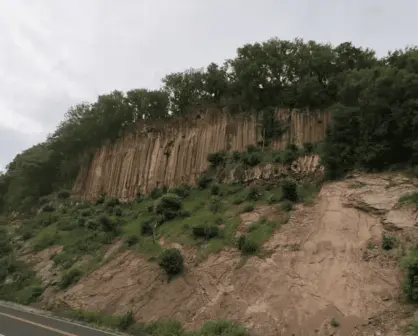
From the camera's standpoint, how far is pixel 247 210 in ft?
78.5

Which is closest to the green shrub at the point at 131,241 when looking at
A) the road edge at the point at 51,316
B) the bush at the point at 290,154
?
the road edge at the point at 51,316

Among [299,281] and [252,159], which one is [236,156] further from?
[299,281]

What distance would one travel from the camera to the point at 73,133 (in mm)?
49406

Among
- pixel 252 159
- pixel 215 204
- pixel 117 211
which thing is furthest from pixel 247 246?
pixel 117 211

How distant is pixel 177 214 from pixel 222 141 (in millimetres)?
10740

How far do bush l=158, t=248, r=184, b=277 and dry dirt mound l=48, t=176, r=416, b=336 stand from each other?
516mm

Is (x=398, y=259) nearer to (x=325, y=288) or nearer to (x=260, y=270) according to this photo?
(x=325, y=288)

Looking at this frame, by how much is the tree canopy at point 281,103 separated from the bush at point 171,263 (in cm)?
1167

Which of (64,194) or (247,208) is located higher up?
(64,194)

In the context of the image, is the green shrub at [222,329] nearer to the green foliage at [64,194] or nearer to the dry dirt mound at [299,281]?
the dry dirt mound at [299,281]

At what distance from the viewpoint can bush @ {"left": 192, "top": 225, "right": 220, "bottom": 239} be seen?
72.0ft

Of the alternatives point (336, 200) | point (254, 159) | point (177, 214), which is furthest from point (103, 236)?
point (336, 200)

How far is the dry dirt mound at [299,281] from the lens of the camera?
1370cm

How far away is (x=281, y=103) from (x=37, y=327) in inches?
1048
